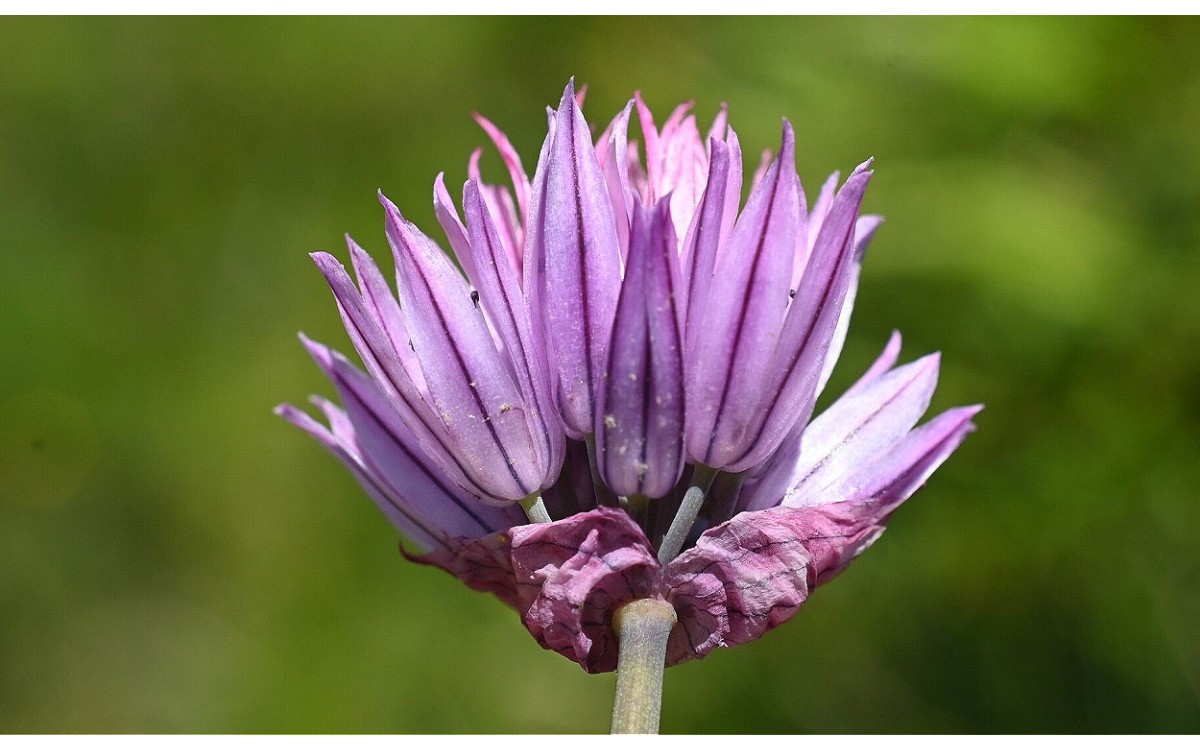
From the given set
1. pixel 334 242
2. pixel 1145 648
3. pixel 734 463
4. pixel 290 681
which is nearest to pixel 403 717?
pixel 290 681

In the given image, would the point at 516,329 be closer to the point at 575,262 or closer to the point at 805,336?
the point at 575,262

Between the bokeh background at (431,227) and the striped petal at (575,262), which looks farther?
the bokeh background at (431,227)

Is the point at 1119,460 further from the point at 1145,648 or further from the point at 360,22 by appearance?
the point at 360,22

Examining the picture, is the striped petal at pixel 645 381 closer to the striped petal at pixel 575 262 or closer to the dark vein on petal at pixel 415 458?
the striped petal at pixel 575 262

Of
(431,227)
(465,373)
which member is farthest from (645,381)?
(431,227)

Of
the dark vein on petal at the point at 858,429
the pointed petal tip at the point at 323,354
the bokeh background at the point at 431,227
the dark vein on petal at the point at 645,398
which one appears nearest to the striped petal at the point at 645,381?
the dark vein on petal at the point at 645,398

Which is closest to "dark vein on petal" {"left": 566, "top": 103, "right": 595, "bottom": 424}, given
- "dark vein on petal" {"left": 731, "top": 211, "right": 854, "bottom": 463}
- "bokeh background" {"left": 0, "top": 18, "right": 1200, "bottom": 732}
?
"dark vein on petal" {"left": 731, "top": 211, "right": 854, "bottom": 463}

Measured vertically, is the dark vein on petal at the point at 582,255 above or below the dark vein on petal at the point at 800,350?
above
